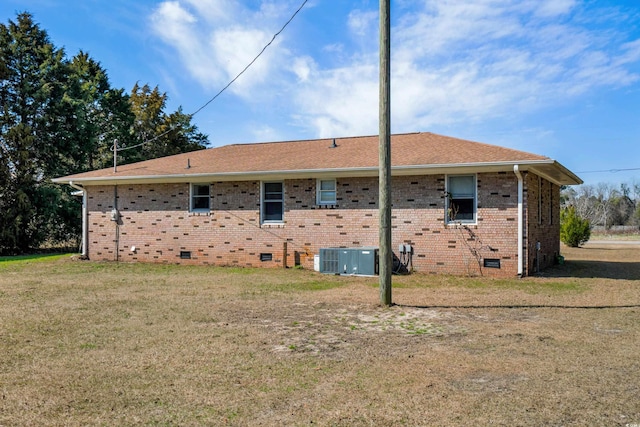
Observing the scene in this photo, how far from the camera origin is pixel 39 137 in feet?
81.0

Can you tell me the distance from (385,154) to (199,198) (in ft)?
30.5

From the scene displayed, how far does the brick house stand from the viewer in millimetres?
12578

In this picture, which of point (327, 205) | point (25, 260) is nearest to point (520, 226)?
point (327, 205)

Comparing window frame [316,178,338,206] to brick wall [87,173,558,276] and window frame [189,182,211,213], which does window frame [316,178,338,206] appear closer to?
brick wall [87,173,558,276]

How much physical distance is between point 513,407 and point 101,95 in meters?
32.4

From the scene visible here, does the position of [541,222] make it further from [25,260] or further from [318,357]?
[25,260]

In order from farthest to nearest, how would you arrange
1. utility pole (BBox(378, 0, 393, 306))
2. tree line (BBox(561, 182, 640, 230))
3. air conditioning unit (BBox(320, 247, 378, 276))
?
tree line (BBox(561, 182, 640, 230)) < air conditioning unit (BBox(320, 247, 378, 276)) < utility pole (BBox(378, 0, 393, 306))

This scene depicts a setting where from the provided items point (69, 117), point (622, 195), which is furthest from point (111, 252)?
point (622, 195)

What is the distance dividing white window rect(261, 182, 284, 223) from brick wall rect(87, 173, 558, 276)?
0.82 ft

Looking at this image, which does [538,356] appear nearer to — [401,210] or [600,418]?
[600,418]

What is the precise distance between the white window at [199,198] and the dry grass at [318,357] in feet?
19.4

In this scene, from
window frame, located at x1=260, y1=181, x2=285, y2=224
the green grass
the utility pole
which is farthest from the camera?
the green grass

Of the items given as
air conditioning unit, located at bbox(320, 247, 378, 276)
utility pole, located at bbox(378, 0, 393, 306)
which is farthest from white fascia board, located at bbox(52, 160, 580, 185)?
utility pole, located at bbox(378, 0, 393, 306)

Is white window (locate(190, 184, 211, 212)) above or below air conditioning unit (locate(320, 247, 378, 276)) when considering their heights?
above
